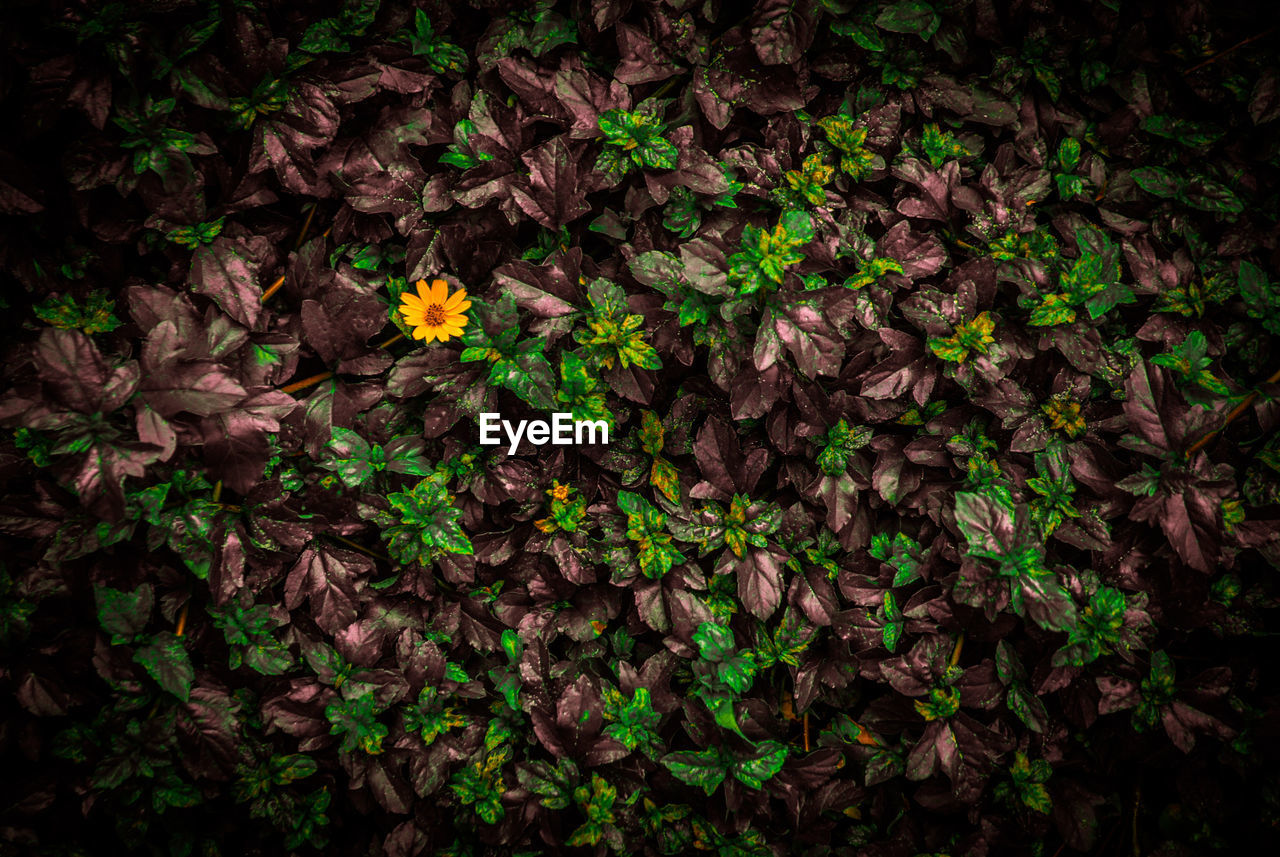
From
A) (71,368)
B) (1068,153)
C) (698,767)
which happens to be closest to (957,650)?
(698,767)

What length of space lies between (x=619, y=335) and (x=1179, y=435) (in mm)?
1505

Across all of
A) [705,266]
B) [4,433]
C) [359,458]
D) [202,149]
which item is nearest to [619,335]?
[705,266]

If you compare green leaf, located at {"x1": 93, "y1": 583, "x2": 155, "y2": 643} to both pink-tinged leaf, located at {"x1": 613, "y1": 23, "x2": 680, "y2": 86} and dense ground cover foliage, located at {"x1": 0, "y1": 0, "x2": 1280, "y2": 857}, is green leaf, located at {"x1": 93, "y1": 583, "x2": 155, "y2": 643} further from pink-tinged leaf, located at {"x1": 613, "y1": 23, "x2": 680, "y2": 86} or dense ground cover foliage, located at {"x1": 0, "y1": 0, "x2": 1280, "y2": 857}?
pink-tinged leaf, located at {"x1": 613, "y1": 23, "x2": 680, "y2": 86}

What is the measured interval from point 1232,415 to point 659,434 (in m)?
1.60

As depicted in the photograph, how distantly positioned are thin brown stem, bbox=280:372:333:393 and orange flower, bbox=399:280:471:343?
0.98 ft

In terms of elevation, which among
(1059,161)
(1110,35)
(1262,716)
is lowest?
(1262,716)

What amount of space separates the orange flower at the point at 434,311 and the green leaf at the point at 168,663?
102 centimetres

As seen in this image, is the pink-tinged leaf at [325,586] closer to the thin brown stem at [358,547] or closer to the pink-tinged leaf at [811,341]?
the thin brown stem at [358,547]

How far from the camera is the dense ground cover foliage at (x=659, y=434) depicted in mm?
1864

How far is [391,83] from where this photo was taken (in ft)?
6.36

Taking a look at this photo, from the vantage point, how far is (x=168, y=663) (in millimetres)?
1832

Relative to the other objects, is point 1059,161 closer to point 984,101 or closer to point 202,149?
point 984,101

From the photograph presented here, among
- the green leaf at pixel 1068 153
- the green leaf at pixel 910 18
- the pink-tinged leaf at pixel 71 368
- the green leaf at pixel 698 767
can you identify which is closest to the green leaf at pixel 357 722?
the green leaf at pixel 698 767

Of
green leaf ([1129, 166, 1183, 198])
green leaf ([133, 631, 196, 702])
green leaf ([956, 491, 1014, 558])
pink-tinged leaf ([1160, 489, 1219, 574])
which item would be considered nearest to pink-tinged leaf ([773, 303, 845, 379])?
green leaf ([956, 491, 1014, 558])
